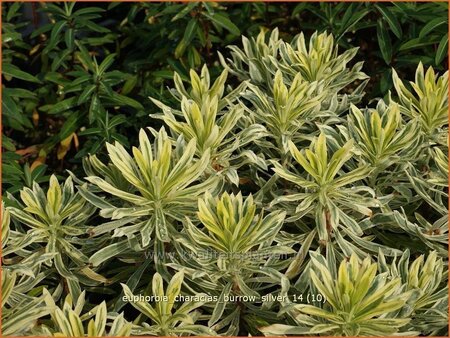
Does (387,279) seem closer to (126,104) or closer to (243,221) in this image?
(243,221)

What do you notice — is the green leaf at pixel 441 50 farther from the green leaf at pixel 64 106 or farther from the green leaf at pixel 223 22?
the green leaf at pixel 64 106

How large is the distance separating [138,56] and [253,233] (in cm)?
172

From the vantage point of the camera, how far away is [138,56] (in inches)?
130

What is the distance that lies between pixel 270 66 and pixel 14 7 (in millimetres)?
1455

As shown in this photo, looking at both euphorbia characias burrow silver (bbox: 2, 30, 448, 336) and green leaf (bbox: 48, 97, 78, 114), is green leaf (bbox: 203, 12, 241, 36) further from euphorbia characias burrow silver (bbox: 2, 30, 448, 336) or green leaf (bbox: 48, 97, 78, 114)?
euphorbia characias burrow silver (bbox: 2, 30, 448, 336)

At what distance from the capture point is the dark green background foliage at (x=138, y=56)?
280cm

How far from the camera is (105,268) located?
2.24m

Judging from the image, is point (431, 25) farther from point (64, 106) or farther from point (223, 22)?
point (64, 106)

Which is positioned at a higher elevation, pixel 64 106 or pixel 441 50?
pixel 441 50

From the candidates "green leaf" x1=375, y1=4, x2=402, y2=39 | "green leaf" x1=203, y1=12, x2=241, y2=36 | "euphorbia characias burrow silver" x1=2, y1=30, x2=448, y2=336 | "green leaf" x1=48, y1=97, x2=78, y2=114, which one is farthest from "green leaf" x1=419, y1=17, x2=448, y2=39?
"green leaf" x1=48, y1=97, x2=78, y2=114

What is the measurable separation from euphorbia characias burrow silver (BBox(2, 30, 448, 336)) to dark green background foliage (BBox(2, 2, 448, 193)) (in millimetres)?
625

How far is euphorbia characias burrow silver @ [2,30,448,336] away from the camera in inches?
69.5

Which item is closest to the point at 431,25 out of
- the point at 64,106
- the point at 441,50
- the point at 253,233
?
the point at 441,50

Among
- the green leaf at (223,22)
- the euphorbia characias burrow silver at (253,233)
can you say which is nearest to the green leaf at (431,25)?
the euphorbia characias burrow silver at (253,233)
